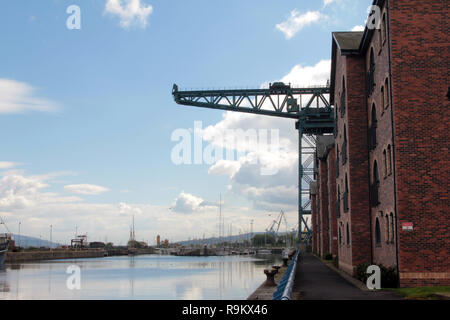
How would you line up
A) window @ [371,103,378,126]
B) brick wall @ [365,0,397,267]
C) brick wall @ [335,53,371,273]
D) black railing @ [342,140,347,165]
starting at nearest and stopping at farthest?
brick wall @ [365,0,397,267] → window @ [371,103,378,126] → brick wall @ [335,53,371,273] → black railing @ [342,140,347,165]

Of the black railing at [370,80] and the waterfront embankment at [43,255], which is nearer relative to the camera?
the black railing at [370,80]

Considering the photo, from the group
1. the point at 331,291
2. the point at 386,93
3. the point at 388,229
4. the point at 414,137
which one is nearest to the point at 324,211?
the point at 388,229

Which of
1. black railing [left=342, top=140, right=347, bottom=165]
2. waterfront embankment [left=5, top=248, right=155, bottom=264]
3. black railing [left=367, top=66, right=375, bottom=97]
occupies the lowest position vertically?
waterfront embankment [left=5, top=248, right=155, bottom=264]

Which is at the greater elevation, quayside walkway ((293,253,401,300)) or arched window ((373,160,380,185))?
arched window ((373,160,380,185))

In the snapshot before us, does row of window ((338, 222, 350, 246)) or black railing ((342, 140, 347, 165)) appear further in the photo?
row of window ((338, 222, 350, 246))

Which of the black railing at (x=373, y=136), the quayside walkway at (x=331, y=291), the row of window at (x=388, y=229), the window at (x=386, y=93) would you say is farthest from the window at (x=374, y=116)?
the quayside walkway at (x=331, y=291)

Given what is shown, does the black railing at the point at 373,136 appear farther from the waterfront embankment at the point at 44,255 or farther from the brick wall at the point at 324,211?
the waterfront embankment at the point at 44,255

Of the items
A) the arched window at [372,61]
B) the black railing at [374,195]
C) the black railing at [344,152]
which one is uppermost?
the arched window at [372,61]

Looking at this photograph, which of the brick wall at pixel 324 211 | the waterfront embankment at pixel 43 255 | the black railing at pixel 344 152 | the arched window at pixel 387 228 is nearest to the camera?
the arched window at pixel 387 228

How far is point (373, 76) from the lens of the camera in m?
26.9

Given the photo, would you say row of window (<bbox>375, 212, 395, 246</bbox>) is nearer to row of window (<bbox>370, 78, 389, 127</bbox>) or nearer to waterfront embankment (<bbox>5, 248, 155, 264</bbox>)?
row of window (<bbox>370, 78, 389, 127</bbox>)

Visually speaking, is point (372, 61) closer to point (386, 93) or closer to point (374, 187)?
point (386, 93)

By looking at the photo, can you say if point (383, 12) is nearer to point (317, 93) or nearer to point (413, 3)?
point (413, 3)

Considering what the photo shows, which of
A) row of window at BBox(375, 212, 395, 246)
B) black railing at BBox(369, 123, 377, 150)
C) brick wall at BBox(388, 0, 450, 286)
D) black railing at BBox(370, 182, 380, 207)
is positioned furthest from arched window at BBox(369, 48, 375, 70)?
row of window at BBox(375, 212, 395, 246)
